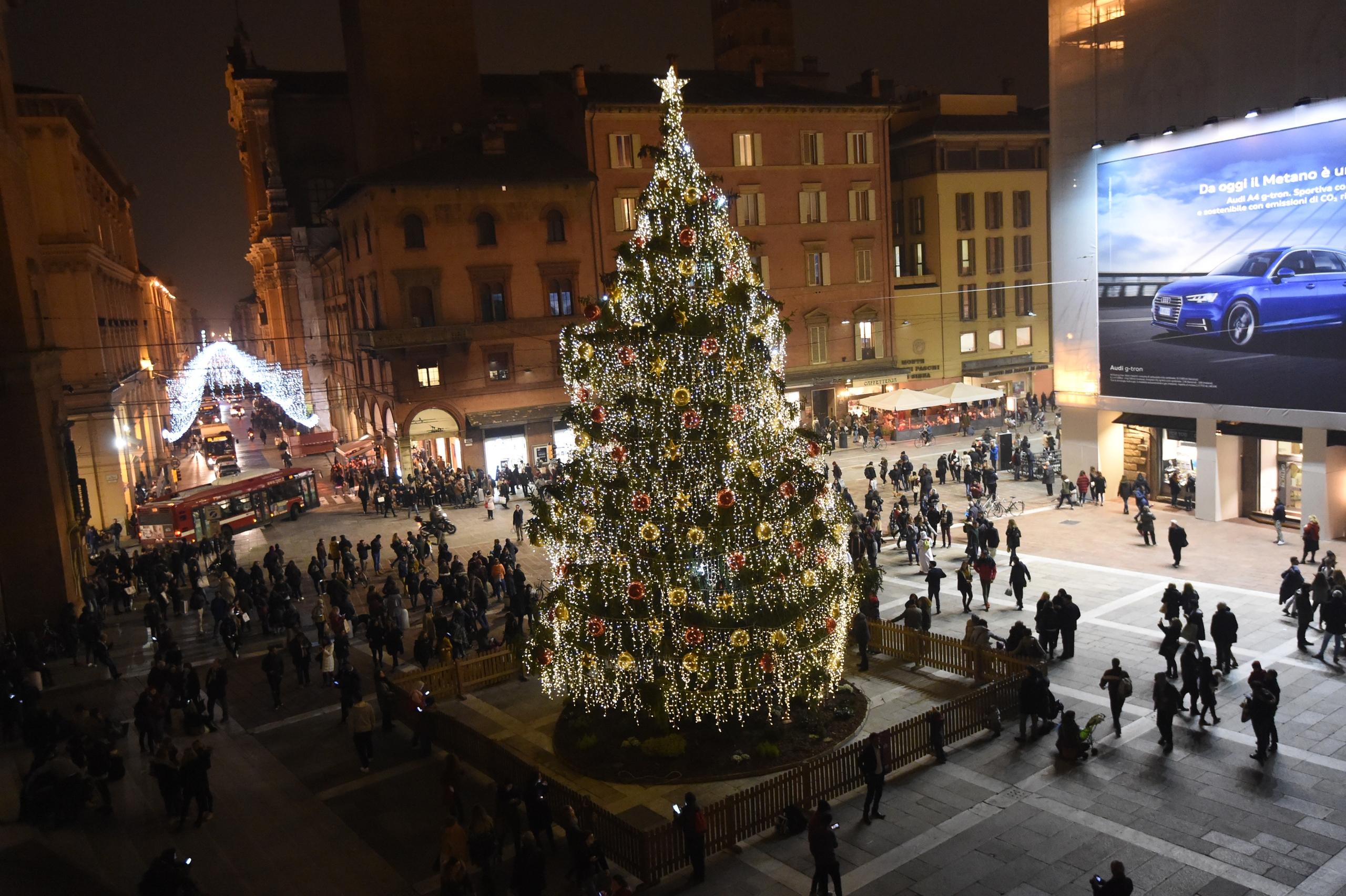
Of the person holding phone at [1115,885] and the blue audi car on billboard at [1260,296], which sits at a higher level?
the blue audi car on billboard at [1260,296]

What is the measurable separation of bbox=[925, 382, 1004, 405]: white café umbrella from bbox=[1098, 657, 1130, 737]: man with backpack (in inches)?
1192

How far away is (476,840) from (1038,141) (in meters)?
54.7

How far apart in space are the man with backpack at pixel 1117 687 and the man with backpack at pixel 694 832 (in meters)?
7.02

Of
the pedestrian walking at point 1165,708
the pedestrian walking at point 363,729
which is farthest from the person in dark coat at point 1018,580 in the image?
the pedestrian walking at point 363,729

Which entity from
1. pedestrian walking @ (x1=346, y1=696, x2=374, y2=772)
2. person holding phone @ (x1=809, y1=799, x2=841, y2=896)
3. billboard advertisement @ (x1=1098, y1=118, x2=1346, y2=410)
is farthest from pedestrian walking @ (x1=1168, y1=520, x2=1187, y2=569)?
pedestrian walking @ (x1=346, y1=696, x2=374, y2=772)

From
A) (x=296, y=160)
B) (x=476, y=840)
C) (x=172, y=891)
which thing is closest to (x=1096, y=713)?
(x=476, y=840)

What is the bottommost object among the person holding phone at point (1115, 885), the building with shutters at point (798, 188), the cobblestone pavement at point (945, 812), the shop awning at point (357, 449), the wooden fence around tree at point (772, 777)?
the cobblestone pavement at point (945, 812)

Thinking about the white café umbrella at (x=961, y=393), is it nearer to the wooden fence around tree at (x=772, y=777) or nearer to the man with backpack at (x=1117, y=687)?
the wooden fence around tree at (x=772, y=777)

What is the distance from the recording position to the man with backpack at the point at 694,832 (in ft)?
38.0

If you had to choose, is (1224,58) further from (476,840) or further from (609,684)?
(476,840)

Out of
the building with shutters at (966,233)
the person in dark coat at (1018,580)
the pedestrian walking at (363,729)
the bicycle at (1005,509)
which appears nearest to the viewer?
the pedestrian walking at (363,729)

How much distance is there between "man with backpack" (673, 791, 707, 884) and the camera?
11.6 m

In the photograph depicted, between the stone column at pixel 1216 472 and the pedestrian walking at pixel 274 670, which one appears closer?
the pedestrian walking at pixel 274 670

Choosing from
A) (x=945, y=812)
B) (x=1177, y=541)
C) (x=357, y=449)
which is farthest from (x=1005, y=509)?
(x=357, y=449)
